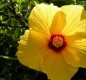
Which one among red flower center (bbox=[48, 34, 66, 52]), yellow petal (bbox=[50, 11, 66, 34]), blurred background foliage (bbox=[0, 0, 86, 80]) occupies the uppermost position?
yellow petal (bbox=[50, 11, 66, 34])

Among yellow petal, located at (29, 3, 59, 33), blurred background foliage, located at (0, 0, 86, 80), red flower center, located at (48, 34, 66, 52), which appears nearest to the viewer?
yellow petal, located at (29, 3, 59, 33)

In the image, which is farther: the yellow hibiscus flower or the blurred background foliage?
the blurred background foliage

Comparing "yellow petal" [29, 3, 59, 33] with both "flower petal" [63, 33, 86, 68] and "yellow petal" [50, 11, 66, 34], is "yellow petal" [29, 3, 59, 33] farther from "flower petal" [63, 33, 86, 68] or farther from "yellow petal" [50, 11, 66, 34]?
"flower petal" [63, 33, 86, 68]

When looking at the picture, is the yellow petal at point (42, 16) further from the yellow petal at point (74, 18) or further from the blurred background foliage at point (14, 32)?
the blurred background foliage at point (14, 32)

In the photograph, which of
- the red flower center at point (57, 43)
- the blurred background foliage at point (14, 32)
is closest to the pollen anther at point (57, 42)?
the red flower center at point (57, 43)

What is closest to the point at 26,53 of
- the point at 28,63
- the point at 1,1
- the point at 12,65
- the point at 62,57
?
the point at 28,63

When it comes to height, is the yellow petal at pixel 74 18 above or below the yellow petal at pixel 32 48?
above

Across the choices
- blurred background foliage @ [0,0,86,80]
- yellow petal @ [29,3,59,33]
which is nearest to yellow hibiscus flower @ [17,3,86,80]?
yellow petal @ [29,3,59,33]
